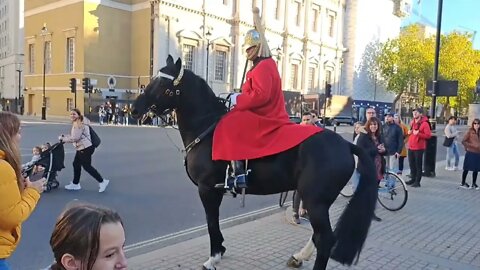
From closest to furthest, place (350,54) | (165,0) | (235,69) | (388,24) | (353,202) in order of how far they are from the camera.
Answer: (353,202)
(165,0)
(235,69)
(350,54)
(388,24)

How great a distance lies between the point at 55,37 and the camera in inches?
1895

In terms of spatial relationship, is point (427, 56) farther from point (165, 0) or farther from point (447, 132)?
point (447, 132)

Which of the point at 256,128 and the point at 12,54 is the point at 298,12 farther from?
the point at 256,128

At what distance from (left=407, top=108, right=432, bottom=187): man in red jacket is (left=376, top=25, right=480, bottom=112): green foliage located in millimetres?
44720

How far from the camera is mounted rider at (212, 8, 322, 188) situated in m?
4.62

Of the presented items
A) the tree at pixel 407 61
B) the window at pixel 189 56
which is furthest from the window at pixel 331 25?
the window at pixel 189 56

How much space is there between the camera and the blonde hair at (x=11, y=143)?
A: 8.62ft

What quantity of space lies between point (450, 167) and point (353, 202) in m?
12.8

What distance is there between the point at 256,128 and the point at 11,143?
2.55m

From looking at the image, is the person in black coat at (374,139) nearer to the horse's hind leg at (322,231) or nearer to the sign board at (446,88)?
the horse's hind leg at (322,231)

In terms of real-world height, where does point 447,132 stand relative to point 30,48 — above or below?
below

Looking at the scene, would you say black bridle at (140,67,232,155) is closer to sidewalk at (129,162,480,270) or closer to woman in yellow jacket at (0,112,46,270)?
sidewalk at (129,162,480,270)

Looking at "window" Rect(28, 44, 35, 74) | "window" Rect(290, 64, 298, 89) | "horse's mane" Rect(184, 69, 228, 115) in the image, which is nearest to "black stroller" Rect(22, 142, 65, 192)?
"horse's mane" Rect(184, 69, 228, 115)

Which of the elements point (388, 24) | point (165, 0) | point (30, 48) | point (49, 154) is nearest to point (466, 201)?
point (49, 154)
